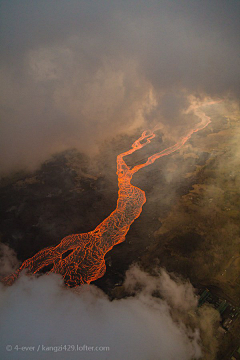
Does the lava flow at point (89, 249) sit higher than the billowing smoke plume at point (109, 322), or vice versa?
the lava flow at point (89, 249)

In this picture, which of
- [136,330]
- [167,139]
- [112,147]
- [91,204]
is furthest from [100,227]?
[167,139]

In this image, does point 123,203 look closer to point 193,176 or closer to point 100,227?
point 100,227

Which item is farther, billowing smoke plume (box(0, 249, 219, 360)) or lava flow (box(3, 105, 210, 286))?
lava flow (box(3, 105, 210, 286))

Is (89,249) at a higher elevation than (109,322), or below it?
higher

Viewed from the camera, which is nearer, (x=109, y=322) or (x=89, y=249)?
(x=109, y=322)

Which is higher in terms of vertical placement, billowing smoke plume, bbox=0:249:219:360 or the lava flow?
the lava flow
